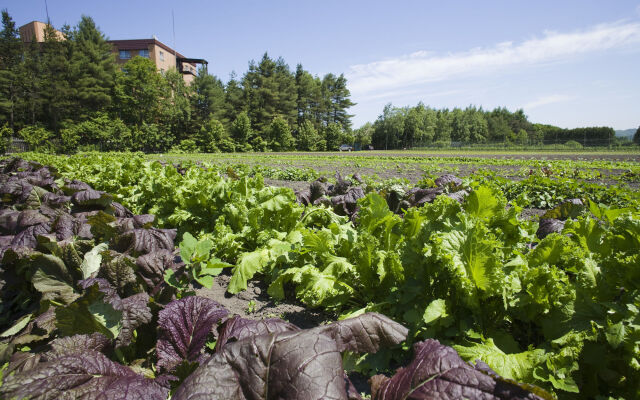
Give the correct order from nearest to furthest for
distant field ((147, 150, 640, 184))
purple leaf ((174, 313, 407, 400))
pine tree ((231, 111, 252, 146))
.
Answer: purple leaf ((174, 313, 407, 400))
distant field ((147, 150, 640, 184))
pine tree ((231, 111, 252, 146))

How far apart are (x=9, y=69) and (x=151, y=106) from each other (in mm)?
16704

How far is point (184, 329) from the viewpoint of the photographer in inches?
70.9

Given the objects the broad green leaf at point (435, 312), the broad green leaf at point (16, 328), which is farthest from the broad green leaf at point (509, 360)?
the broad green leaf at point (16, 328)

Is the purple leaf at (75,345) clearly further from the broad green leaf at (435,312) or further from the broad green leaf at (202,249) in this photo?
the broad green leaf at (435,312)

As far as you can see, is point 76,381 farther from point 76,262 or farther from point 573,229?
point 573,229

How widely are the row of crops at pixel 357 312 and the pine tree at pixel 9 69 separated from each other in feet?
179

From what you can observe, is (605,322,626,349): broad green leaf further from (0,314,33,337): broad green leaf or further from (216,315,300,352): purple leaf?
(0,314,33,337): broad green leaf

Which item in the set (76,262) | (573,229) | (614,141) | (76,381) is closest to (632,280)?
(573,229)

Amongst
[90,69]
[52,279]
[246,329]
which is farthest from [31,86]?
[246,329]

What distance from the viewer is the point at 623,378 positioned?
1552mm

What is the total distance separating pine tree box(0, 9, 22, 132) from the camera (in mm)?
42562

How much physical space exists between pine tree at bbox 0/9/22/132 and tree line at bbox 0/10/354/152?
11cm

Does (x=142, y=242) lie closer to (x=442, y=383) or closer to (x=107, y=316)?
(x=107, y=316)

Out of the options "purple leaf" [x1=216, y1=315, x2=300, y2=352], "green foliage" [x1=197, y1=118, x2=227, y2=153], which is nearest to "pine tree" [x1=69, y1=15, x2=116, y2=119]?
"green foliage" [x1=197, y1=118, x2=227, y2=153]
